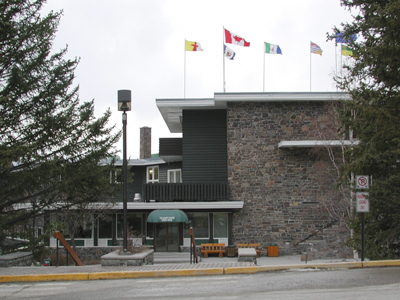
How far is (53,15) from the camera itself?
57.7 feet

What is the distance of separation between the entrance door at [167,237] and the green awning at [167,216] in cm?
246

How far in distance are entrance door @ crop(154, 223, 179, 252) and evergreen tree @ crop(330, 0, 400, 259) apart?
13.8 m

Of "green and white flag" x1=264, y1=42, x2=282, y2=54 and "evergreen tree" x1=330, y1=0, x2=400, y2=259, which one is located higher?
"green and white flag" x1=264, y1=42, x2=282, y2=54

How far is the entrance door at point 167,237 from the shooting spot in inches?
1056

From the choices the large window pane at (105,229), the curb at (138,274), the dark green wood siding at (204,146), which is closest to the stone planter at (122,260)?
the curb at (138,274)

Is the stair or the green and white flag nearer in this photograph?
the stair

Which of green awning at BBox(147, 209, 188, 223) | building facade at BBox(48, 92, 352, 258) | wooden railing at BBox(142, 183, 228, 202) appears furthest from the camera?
wooden railing at BBox(142, 183, 228, 202)

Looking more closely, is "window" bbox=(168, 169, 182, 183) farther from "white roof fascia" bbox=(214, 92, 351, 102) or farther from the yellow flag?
the yellow flag

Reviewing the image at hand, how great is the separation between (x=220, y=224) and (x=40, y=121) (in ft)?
44.1

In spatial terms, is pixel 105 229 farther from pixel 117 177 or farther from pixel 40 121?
pixel 40 121

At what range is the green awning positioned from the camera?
79.2 ft

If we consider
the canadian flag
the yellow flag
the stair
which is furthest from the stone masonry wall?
the yellow flag

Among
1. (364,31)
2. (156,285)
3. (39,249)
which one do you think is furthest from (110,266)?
(364,31)

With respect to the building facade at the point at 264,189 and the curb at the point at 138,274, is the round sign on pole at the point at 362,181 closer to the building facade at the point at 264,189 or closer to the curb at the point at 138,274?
the curb at the point at 138,274
